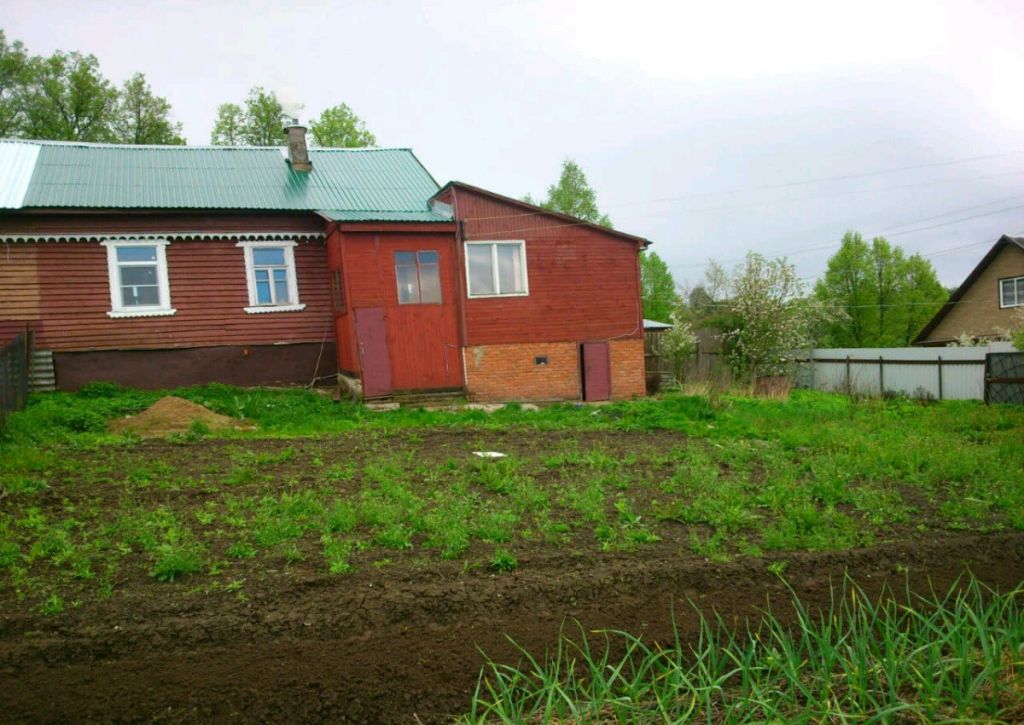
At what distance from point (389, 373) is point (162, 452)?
6.21 m

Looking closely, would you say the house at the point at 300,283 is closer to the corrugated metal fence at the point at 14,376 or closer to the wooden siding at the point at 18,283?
the wooden siding at the point at 18,283

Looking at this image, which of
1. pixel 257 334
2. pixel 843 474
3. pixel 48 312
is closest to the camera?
pixel 843 474

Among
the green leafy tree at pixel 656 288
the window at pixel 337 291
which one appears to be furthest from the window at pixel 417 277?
the green leafy tree at pixel 656 288

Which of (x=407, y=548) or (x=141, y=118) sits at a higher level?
(x=141, y=118)

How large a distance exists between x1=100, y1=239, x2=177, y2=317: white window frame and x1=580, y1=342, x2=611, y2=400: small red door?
9.32m

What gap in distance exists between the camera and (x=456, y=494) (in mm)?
6078

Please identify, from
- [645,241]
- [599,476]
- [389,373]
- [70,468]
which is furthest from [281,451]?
[645,241]

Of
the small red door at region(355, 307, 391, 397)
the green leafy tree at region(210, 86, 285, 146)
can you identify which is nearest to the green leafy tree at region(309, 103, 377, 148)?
the green leafy tree at region(210, 86, 285, 146)

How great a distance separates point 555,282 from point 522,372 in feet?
7.35

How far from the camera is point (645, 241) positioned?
16344 mm

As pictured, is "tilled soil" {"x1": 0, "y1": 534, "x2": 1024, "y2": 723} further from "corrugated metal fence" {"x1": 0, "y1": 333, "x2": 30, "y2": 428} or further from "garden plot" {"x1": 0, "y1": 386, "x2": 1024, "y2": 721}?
"corrugated metal fence" {"x1": 0, "y1": 333, "x2": 30, "y2": 428}

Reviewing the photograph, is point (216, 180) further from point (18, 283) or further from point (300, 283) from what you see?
point (18, 283)

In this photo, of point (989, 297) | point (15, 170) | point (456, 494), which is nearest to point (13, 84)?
point (15, 170)

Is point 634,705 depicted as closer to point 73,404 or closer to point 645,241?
point 73,404
